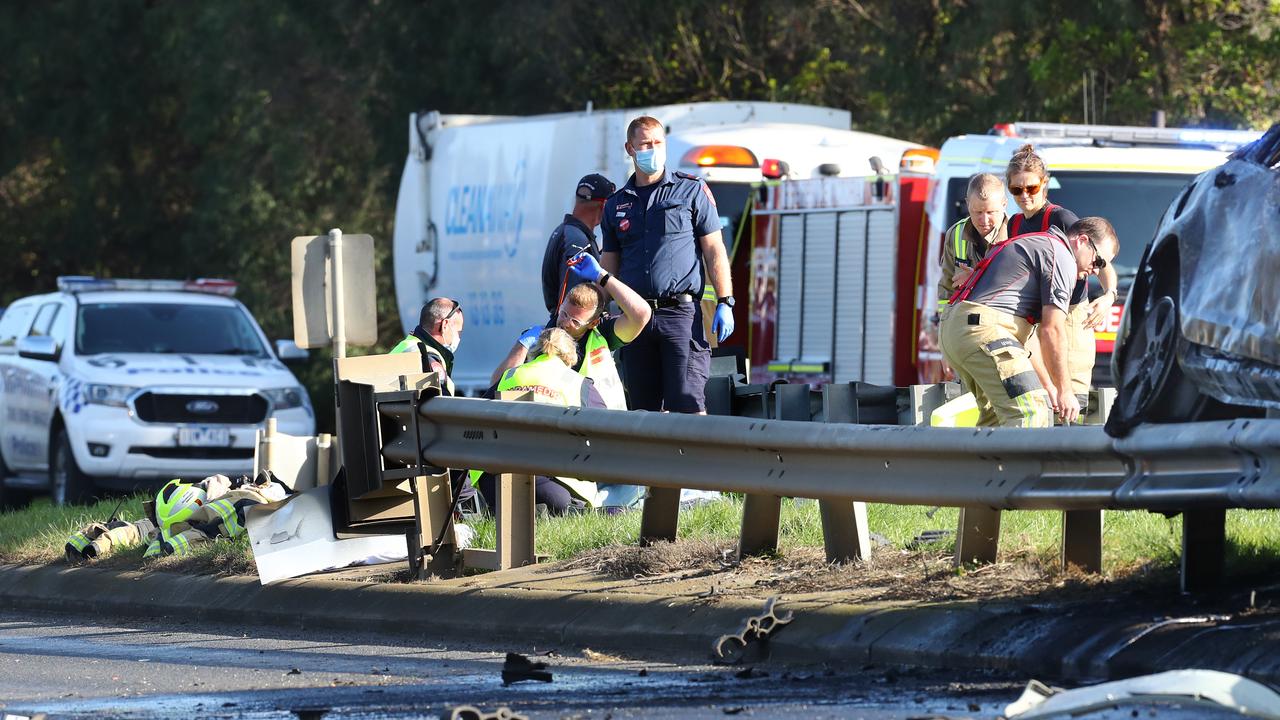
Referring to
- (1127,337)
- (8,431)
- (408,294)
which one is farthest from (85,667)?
(408,294)

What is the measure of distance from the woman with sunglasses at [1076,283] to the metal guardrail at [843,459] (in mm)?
2214

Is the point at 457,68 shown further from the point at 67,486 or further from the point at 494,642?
the point at 494,642

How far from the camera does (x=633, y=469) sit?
7875 mm

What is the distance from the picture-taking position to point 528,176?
66.1 ft

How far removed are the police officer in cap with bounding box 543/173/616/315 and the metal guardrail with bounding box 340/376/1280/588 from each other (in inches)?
107

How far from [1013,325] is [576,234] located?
2.89m

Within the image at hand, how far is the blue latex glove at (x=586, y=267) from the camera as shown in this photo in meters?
10.5

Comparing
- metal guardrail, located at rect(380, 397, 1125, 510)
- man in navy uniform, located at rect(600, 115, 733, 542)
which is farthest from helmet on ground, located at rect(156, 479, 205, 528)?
metal guardrail, located at rect(380, 397, 1125, 510)

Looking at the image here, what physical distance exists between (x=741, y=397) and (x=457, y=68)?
57.5 feet

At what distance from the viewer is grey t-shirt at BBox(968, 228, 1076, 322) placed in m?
9.02

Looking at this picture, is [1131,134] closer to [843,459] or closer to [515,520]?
[515,520]

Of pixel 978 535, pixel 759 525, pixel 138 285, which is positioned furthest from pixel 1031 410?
pixel 138 285

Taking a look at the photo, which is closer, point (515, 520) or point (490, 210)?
point (515, 520)

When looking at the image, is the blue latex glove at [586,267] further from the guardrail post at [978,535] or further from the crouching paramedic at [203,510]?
the guardrail post at [978,535]
